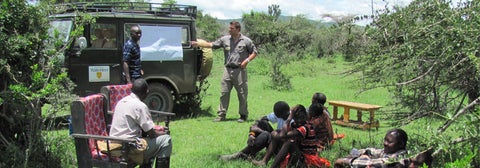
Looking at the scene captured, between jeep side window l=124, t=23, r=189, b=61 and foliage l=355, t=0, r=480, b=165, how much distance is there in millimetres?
4422

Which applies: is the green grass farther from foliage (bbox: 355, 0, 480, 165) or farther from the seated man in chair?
the seated man in chair

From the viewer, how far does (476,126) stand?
2893 mm

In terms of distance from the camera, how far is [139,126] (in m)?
4.44

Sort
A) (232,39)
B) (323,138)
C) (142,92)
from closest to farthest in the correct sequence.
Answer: (142,92), (323,138), (232,39)

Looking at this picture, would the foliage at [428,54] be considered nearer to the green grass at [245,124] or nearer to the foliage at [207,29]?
the green grass at [245,124]

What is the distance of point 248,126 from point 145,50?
82.9 inches

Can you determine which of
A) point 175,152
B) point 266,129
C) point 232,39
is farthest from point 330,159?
point 232,39

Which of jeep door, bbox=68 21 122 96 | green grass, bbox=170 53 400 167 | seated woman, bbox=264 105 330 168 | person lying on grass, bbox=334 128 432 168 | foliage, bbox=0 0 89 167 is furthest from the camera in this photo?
jeep door, bbox=68 21 122 96

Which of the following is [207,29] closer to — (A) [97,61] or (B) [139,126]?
(A) [97,61]

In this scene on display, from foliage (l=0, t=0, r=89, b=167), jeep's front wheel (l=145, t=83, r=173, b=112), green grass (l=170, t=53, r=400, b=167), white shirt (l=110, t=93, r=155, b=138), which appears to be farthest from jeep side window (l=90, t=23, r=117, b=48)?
white shirt (l=110, t=93, r=155, b=138)

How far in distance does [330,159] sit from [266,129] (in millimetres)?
855

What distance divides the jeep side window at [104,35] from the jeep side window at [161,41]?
0.67 ft

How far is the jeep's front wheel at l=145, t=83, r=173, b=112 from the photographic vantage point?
856cm

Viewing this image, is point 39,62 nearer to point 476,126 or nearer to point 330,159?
point 330,159
